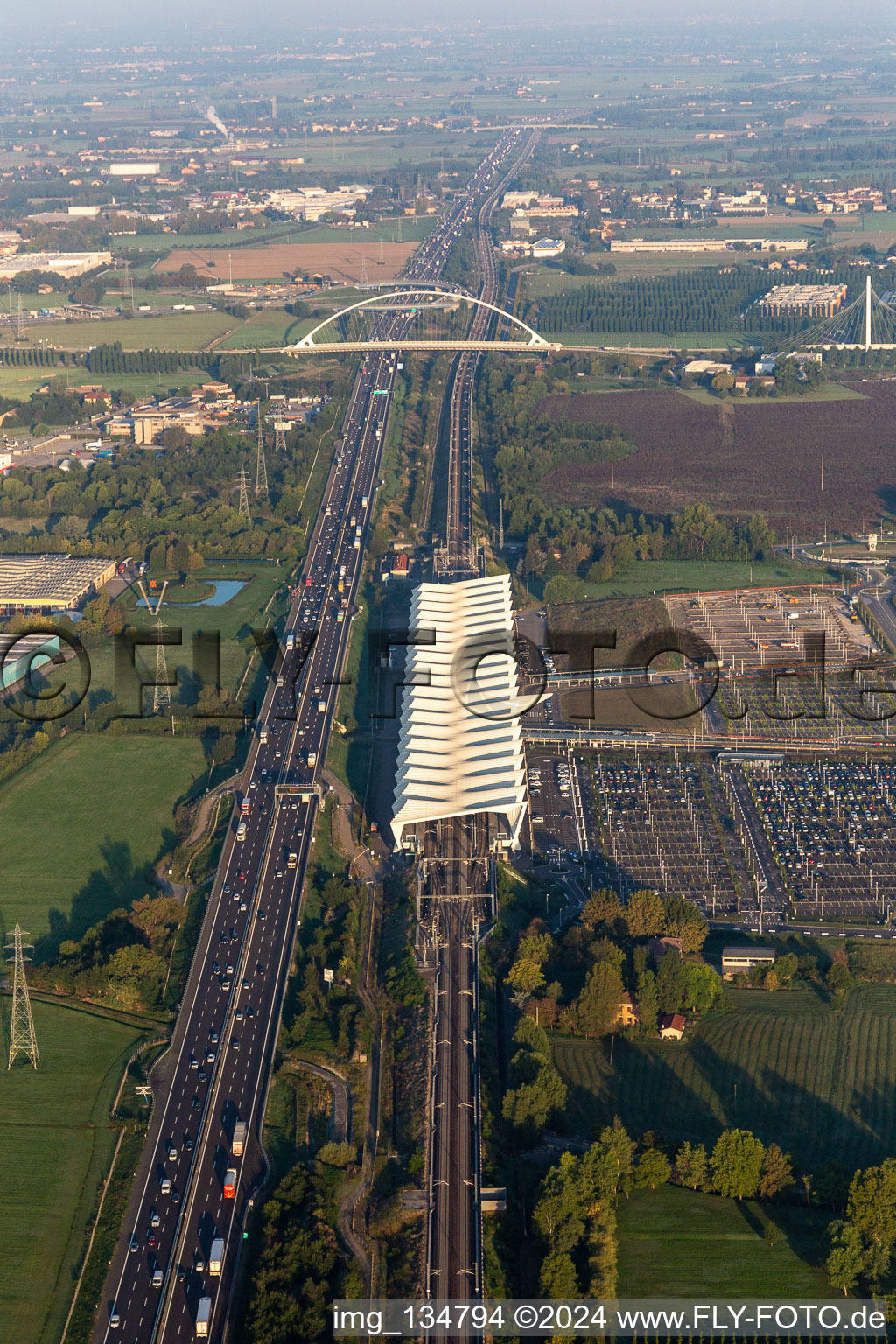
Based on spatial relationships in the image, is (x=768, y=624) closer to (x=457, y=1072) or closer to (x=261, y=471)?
(x=457, y=1072)

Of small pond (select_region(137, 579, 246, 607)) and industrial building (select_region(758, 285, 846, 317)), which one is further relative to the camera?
industrial building (select_region(758, 285, 846, 317))

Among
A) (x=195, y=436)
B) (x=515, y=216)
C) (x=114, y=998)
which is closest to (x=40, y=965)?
(x=114, y=998)

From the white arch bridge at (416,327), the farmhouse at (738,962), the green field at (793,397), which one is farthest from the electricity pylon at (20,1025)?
the white arch bridge at (416,327)

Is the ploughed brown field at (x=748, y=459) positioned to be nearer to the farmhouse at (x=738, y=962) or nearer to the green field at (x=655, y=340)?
the green field at (x=655, y=340)

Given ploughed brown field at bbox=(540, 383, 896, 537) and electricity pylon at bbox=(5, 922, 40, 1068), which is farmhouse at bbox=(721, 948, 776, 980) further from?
ploughed brown field at bbox=(540, 383, 896, 537)

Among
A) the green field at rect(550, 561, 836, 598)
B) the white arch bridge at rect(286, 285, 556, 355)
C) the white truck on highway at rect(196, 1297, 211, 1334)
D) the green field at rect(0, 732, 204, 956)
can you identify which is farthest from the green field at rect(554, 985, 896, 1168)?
the white arch bridge at rect(286, 285, 556, 355)

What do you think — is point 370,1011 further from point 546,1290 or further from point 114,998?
point 546,1290
